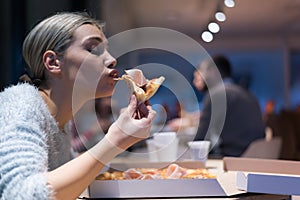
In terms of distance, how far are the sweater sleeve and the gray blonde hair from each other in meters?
0.22

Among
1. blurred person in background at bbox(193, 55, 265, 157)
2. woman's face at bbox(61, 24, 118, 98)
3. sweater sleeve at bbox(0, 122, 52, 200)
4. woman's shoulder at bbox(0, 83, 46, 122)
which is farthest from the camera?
blurred person in background at bbox(193, 55, 265, 157)

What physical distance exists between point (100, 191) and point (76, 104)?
21 centimetres

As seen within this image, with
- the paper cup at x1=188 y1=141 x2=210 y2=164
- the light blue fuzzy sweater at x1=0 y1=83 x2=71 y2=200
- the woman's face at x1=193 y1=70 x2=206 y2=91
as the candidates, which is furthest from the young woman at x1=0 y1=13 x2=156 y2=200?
the woman's face at x1=193 y1=70 x2=206 y2=91

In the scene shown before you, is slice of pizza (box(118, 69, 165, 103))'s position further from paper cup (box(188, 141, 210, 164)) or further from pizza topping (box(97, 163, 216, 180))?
paper cup (box(188, 141, 210, 164))

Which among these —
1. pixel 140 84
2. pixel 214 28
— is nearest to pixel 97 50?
pixel 140 84

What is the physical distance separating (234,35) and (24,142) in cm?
675

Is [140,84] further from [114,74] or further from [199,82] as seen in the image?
[199,82]

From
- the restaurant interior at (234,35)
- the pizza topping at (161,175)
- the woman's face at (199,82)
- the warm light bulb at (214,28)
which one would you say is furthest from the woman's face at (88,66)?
the woman's face at (199,82)

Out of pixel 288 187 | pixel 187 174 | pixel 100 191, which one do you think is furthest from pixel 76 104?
pixel 288 187

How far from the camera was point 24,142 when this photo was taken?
863mm

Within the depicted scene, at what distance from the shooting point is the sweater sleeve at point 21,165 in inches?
32.0

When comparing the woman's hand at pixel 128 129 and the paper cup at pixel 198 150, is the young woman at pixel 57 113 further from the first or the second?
the paper cup at pixel 198 150

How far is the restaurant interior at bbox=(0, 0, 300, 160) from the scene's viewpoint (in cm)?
287

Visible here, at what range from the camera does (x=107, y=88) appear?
40.6 inches
